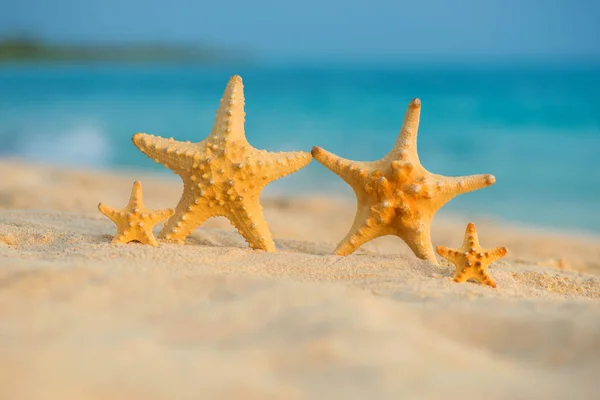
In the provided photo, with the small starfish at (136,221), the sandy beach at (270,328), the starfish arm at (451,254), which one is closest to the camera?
the sandy beach at (270,328)

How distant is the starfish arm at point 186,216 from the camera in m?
4.26

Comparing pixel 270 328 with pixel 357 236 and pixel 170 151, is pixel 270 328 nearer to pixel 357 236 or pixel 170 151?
pixel 357 236

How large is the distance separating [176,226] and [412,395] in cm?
235

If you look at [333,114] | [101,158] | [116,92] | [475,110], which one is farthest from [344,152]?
[116,92]

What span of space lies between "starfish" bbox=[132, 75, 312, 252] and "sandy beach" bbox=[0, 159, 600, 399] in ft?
0.80

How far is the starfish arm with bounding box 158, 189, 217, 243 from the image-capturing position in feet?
14.0

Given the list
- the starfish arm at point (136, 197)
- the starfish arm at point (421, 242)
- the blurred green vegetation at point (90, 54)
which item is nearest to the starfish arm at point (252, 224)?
the starfish arm at point (136, 197)

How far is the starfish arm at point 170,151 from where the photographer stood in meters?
4.25

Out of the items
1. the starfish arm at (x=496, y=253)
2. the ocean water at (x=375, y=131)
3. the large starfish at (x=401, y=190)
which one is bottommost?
the starfish arm at (x=496, y=253)

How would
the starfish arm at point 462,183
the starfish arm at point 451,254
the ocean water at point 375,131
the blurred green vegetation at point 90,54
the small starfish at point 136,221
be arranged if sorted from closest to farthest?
the starfish arm at point 451,254 < the small starfish at point 136,221 < the starfish arm at point 462,183 < the ocean water at point 375,131 < the blurred green vegetation at point 90,54

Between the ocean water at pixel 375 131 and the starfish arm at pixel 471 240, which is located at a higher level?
the ocean water at pixel 375 131

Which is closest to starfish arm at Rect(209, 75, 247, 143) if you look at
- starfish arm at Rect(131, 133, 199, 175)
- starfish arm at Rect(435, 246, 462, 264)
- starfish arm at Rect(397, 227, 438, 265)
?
starfish arm at Rect(131, 133, 199, 175)

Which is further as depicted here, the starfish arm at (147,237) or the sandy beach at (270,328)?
the starfish arm at (147,237)

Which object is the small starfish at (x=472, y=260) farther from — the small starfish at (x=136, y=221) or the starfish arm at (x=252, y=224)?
the small starfish at (x=136, y=221)
